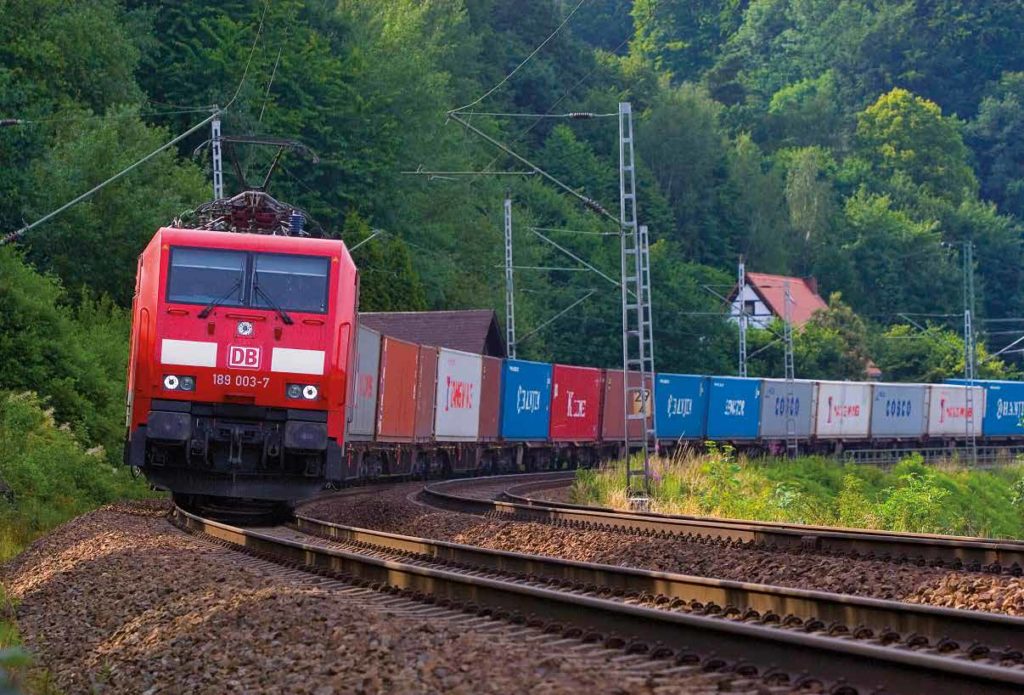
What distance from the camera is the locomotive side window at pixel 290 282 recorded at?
1571cm

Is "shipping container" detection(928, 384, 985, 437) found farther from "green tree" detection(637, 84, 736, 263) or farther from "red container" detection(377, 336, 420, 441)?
"green tree" detection(637, 84, 736, 263)

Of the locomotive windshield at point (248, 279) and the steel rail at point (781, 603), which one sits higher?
the locomotive windshield at point (248, 279)

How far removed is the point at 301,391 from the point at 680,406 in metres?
26.4

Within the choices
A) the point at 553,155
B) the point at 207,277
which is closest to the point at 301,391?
the point at 207,277

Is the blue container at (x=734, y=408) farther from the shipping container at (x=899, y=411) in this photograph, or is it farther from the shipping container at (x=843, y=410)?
the shipping container at (x=899, y=411)

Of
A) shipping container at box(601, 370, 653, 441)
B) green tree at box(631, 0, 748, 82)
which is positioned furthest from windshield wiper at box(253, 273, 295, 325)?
green tree at box(631, 0, 748, 82)

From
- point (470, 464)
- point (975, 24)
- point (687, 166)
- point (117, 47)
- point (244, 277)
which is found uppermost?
point (975, 24)

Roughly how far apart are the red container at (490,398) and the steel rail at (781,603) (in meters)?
20.1

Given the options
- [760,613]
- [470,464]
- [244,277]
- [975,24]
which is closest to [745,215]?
[975,24]

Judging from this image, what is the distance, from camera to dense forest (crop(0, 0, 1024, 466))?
34.8 m

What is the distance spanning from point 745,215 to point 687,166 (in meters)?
5.76

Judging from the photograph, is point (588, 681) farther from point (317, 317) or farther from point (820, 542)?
point (317, 317)

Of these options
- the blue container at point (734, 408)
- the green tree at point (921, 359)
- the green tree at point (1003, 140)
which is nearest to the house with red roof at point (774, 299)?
the green tree at point (921, 359)

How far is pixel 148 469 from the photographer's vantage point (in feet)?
51.5
